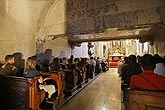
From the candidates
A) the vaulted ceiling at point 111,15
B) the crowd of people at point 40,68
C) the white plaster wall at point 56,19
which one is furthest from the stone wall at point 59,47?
the vaulted ceiling at point 111,15

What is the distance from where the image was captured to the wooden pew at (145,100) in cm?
198

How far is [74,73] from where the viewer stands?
600 cm

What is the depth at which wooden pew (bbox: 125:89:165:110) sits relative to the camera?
1.98 m

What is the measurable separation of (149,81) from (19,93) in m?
2.39

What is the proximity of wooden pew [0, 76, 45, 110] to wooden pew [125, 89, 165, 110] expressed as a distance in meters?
1.84

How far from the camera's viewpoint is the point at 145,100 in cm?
208

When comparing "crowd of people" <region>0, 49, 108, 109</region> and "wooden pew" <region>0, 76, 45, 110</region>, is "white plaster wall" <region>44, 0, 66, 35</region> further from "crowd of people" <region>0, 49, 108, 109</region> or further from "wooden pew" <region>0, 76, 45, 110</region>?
"wooden pew" <region>0, 76, 45, 110</region>

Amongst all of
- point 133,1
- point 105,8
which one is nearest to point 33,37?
point 105,8

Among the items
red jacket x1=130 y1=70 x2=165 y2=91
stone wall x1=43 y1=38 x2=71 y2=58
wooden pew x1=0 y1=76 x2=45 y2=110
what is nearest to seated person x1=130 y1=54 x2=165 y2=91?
red jacket x1=130 y1=70 x2=165 y2=91

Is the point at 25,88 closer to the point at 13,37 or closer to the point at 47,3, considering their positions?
the point at 13,37

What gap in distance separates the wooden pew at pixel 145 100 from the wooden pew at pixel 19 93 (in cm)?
184

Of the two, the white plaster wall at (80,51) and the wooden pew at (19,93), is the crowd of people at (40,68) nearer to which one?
the wooden pew at (19,93)

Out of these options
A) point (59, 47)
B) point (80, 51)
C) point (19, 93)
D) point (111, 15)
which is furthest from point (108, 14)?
point (80, 51)

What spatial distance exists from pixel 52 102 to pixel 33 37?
11.6 feet
